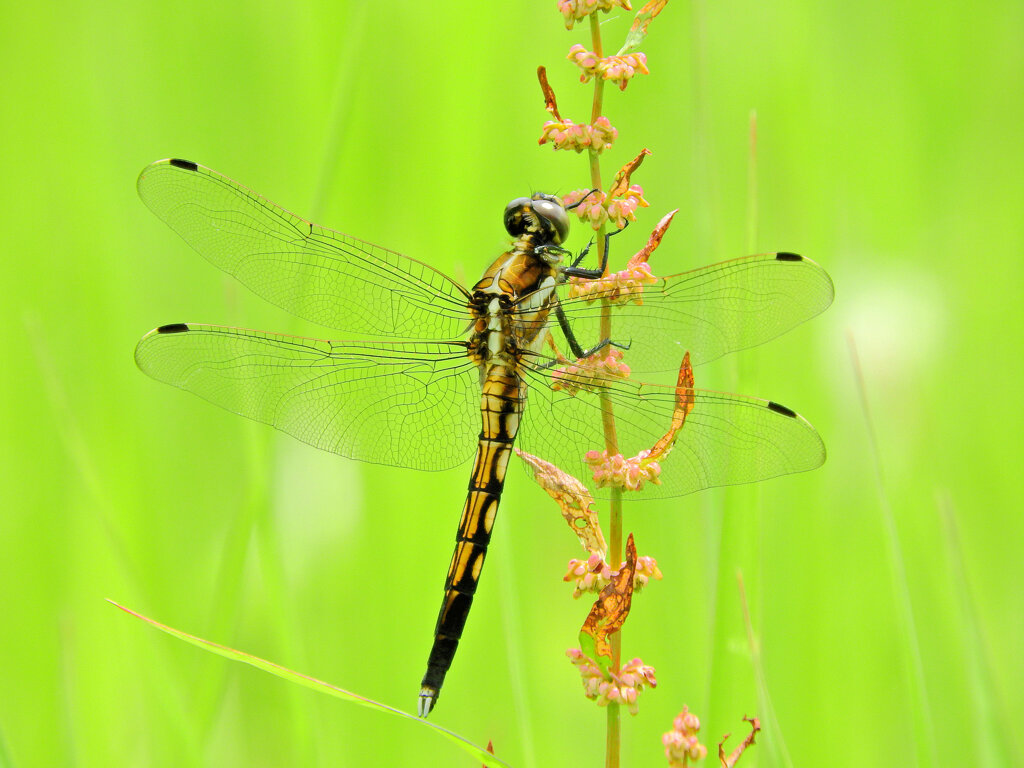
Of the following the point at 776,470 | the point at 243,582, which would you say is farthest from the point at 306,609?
the point at 776,470

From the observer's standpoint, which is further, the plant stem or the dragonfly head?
the dragonfly head

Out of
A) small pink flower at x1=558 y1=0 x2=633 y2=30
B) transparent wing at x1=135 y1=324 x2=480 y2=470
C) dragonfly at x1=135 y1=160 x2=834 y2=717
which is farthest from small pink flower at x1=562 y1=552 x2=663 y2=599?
transparent wing at x1=135 y1=324 x2=480 y2=470

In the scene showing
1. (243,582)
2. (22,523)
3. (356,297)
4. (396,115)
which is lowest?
(243,582)

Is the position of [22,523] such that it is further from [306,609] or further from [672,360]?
[672,360]

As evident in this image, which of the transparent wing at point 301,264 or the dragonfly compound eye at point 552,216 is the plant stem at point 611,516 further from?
the transparent wing at point 301,264

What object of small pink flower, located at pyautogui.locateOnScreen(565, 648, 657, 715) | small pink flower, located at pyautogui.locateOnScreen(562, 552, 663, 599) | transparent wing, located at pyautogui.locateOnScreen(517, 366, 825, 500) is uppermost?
transparent wing, located at pyautogui.locateOnScreen(517, 366, 825, 500)

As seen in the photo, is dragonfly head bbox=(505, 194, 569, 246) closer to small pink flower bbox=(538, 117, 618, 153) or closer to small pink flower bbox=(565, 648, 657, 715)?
small pink flower bbox=(538, 117, 618, 153)

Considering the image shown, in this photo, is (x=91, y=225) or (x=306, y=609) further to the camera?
(x=91, y=225)
